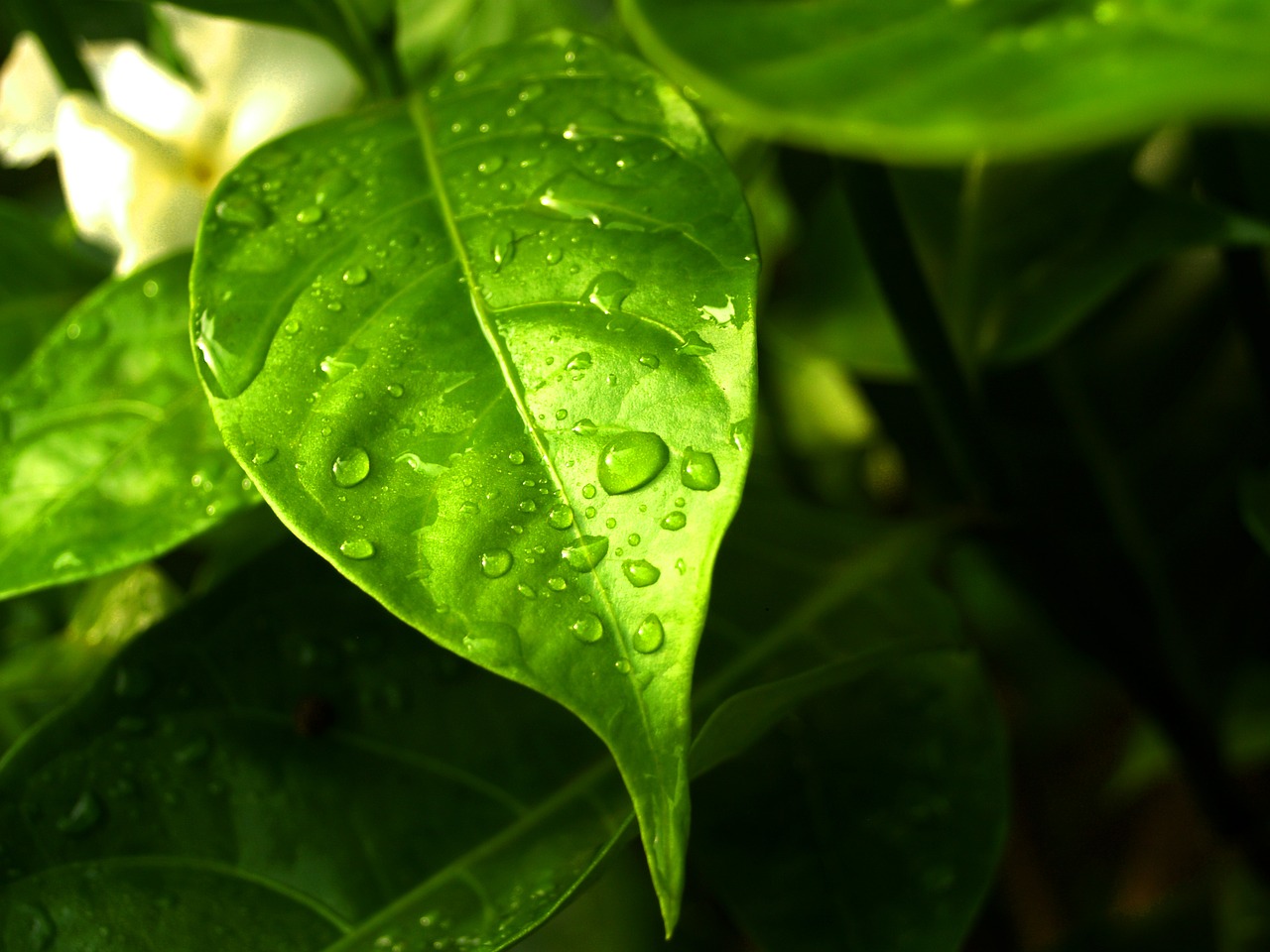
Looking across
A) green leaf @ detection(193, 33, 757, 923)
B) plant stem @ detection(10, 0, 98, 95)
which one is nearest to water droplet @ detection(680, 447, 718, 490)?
green leaf @ detection(193, 33, 757, 923)

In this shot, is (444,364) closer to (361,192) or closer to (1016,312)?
(361,192)

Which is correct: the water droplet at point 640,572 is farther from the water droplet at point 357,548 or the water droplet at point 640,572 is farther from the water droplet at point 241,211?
the water droplet at point 241,211

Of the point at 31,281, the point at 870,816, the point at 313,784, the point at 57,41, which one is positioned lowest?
the point at 870,816

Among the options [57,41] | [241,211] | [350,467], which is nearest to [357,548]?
[350,467]

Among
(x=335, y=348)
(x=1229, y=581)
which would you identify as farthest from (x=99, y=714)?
(x=1229, y=581)

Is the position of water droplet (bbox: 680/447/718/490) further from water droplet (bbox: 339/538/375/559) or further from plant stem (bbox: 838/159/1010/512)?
plant stem (bbox: 838/159/1010/512)

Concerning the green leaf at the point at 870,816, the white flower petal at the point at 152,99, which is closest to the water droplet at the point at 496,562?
the green leaf at the point at 870,816

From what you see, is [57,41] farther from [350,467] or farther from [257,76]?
[350,467]
